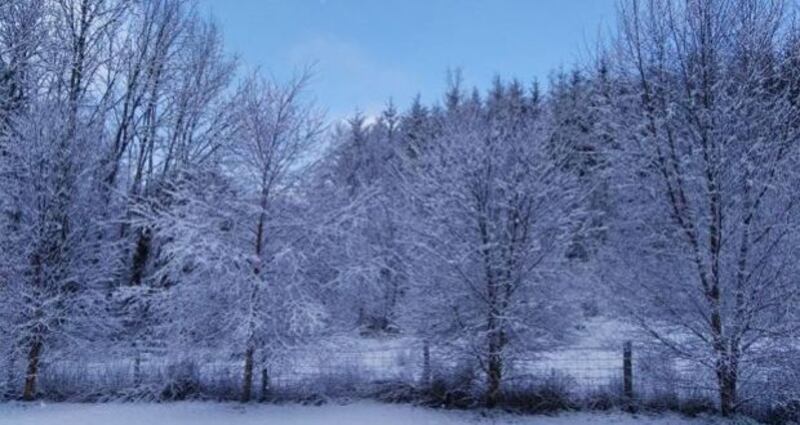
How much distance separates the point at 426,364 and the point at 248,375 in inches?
114

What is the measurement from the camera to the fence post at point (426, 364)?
9320mm

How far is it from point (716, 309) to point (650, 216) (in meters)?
1.60

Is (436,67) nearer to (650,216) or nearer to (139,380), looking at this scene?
(650,216)

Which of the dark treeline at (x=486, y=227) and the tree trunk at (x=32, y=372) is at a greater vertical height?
the dark treeline at (x=486, y=227)

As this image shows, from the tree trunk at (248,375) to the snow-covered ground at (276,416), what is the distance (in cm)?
25

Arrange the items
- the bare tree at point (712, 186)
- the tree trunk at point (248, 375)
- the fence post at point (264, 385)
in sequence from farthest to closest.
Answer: the fence post at point (264, 385) → the tree trunk at point (248, 375) → the bare tree at point (712, 186)

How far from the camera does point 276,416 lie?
8750 mm

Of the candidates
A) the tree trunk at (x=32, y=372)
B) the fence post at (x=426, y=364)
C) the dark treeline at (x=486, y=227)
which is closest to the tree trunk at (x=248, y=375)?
the dark treeline at (x=486, y=227)

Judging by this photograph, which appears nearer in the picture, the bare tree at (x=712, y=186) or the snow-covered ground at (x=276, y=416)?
the bare tree at (x=712, y=186)

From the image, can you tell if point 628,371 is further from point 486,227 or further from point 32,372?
point 32,372

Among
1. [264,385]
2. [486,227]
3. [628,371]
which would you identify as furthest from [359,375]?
[628,371]

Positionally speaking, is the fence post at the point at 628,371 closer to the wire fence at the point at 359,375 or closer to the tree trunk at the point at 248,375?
the wire fence at the point at 359,375

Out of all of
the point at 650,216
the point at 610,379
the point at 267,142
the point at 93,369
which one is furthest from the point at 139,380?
the point at 650,216

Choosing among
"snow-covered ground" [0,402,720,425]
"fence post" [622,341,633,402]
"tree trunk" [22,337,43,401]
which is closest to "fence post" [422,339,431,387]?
"snow-covered ground" [0,402,720,425]
